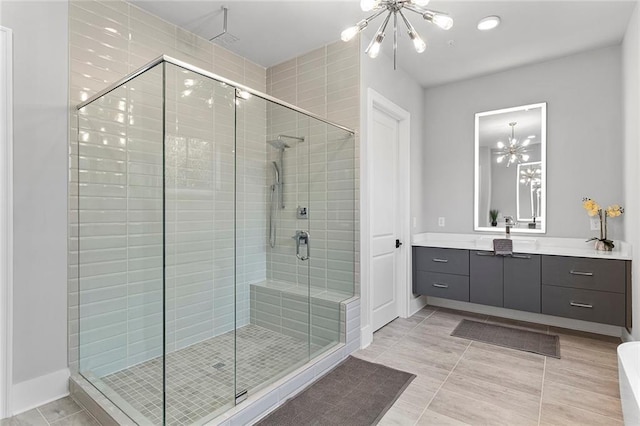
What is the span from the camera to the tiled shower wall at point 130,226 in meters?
2.13

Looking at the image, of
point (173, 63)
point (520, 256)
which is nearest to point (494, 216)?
point (520, 256)

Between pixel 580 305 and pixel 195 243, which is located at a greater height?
pixel 195 243

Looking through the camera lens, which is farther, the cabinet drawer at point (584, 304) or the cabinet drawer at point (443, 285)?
the cabinet drawer at point (443, 285)

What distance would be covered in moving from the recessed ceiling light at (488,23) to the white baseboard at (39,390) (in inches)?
160

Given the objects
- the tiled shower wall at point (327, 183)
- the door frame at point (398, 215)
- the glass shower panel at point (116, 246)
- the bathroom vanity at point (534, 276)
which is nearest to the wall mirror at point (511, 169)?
the bathroom vanity at point (534, 276)

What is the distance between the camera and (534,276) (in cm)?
318


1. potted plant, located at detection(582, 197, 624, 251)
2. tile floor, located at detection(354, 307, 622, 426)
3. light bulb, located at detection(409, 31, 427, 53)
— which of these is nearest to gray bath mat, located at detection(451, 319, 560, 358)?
tile floor, located at detection(354, 307, 622, 426)

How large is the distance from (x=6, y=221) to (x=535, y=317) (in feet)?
15.2

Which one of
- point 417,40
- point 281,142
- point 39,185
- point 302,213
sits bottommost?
point 302,213

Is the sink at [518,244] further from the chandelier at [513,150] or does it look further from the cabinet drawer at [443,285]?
the chandelier at [513,150]

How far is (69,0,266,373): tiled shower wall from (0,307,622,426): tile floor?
1.75ft

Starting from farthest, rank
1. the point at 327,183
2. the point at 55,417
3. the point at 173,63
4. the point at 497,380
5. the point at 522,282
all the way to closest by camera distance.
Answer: the point at 522,282
the point at 327,183
the point at 497,380
the point at 55,417
the point at 173,63

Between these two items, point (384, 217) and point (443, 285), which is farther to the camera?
point (443, 285)

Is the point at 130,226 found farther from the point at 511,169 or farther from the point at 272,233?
Result: the point at 511,169
